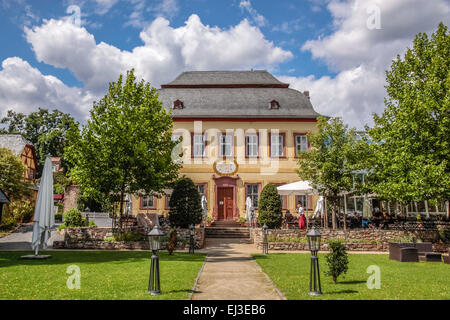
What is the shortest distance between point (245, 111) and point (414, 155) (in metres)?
11.7

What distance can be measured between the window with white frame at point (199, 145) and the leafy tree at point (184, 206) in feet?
24.0

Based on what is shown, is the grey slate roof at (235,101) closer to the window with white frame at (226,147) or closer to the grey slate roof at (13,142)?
the window with white frame at (226,147)

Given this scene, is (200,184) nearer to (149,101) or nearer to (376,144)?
(149,101)

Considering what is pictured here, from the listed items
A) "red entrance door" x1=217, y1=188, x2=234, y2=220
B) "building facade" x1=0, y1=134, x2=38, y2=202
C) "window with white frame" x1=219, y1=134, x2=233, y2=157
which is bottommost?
"red entrance door" x1=217, y1=188, x2=234, y2=220

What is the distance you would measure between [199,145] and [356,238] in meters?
12.1

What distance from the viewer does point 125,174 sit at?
49.6ft

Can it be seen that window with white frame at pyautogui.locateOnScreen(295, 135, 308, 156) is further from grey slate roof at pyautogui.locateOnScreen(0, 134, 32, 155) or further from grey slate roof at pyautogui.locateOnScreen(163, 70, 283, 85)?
grey slate roof at pyautogui.locateOnScreen(0, 134, 32, 155)

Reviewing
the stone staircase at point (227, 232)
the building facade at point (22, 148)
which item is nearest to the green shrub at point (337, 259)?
the stone staircase at point (227, 232)

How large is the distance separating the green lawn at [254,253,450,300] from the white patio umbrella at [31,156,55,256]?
7.15 m

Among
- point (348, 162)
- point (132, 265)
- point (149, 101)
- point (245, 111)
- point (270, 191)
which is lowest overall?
point (132, 265)

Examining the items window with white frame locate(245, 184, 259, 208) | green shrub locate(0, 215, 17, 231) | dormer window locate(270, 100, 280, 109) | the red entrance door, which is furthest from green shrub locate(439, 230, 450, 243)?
green shrub locate(0, 215, 17, 231)

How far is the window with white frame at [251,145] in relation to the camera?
2373 centimetres

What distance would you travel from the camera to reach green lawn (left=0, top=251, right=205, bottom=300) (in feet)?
20.3
